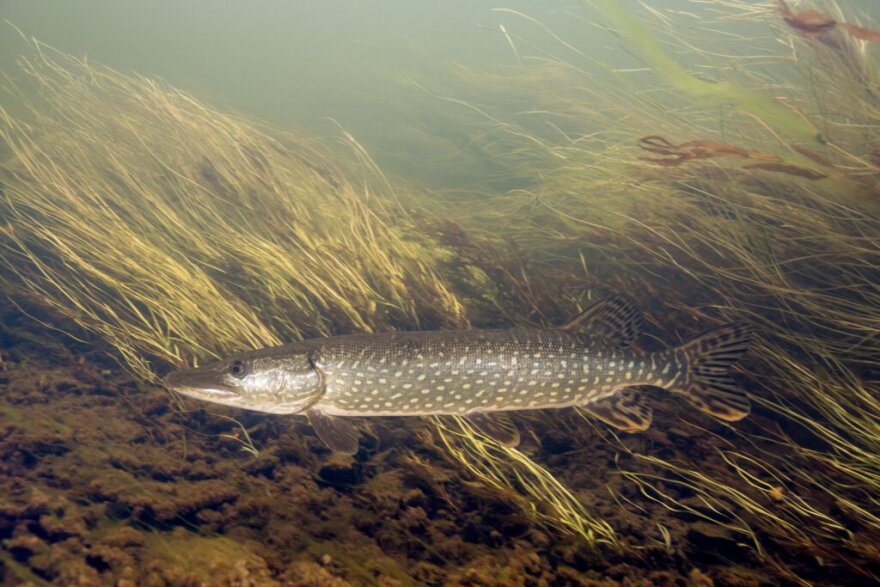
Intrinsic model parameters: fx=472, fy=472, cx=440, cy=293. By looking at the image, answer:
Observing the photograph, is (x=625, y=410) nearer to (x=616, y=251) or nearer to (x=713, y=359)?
(x=713, y=359)

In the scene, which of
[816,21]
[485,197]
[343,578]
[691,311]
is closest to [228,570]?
[343,578]

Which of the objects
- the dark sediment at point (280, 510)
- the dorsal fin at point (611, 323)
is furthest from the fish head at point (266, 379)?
the dorsal fin at point (611, 323)

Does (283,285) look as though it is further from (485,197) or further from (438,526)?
(485,197)

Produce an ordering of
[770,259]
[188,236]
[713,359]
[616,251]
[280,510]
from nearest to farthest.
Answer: [280,510], [713,359], [770,259], [188,236], [616,251]

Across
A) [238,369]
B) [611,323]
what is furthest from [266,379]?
[611,323]

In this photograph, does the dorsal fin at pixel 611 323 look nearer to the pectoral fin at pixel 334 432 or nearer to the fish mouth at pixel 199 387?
the pectoral fin at pixel 334 432

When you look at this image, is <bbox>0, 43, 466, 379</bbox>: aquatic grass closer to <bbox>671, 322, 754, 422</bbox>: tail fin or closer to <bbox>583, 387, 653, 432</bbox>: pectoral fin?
<bbox>583, 387, 653, 432</bbox>: pectoral fin
